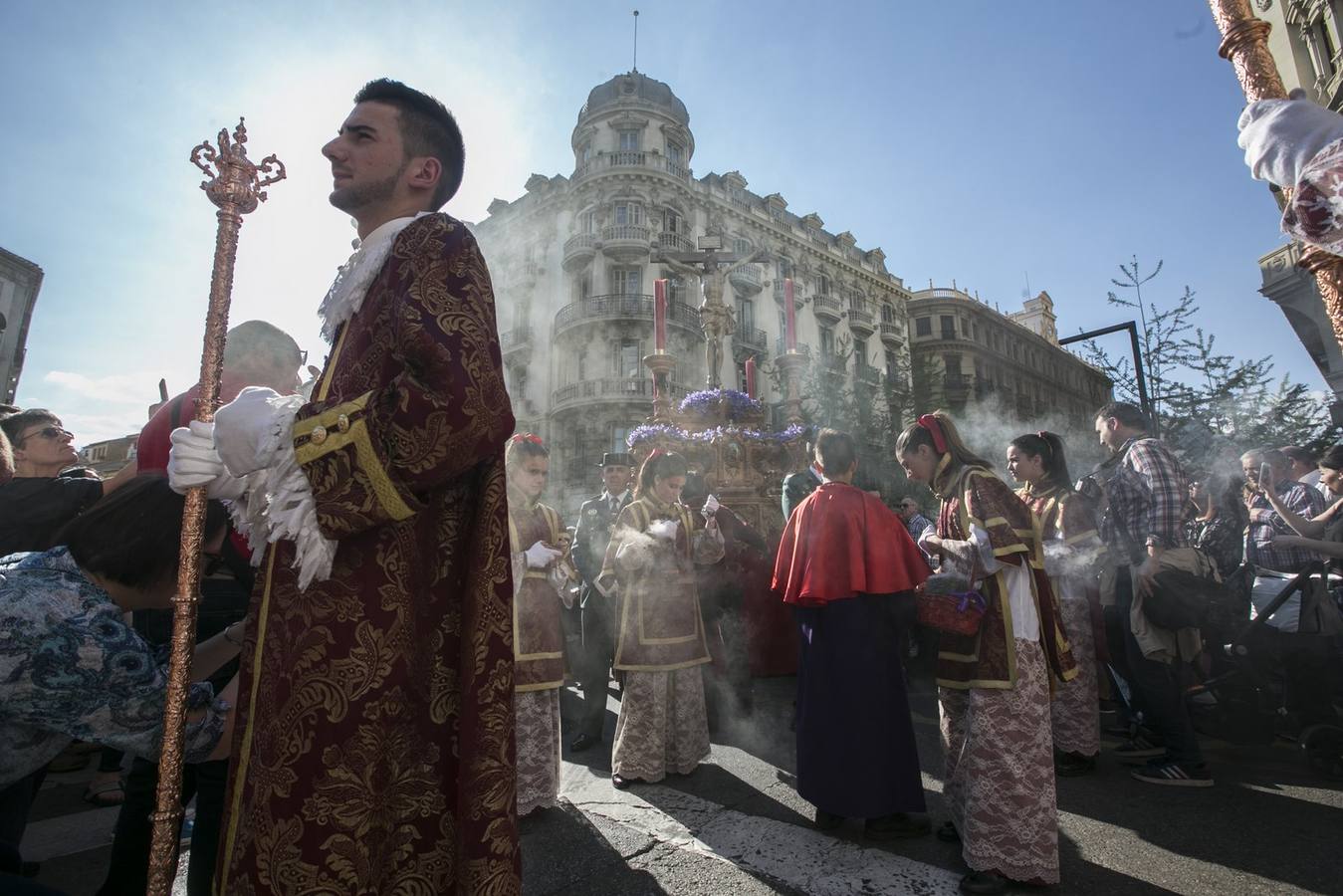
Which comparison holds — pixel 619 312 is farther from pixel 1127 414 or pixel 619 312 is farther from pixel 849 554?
pixel 849 554

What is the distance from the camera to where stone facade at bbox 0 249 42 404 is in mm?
23219

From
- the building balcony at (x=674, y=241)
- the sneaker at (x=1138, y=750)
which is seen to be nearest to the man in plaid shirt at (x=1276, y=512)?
the sneaker at (x=1138, y=750)

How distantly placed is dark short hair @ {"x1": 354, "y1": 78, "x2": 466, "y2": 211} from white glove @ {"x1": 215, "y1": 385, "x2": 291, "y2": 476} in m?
0.77

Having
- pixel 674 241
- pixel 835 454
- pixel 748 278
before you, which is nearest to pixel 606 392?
pixel 674 241

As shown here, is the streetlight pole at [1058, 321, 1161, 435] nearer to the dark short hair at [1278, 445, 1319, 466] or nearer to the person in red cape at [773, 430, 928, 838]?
the dark short hair at [1278, 445, 1319, 466]

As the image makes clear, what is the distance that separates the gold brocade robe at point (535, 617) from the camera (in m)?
3.92

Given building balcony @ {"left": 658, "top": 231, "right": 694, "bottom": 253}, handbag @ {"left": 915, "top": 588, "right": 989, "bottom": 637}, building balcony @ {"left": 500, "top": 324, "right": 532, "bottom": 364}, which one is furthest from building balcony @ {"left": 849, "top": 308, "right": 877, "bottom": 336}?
handbag @ {"left": 915, "top": 588, "right": 989, "bottom": 637}

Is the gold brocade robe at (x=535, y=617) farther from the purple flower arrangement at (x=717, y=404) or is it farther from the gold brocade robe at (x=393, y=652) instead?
the purple flower arrangement at (x=717, y=404)

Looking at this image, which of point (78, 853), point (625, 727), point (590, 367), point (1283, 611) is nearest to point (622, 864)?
point (625, 727)

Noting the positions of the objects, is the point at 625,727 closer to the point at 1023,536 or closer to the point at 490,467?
the point at 1023,536

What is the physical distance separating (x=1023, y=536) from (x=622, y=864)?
241cm

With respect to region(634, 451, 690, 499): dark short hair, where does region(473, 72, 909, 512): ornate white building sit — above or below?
above

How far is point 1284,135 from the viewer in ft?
4.56

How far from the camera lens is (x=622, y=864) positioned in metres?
3.04
